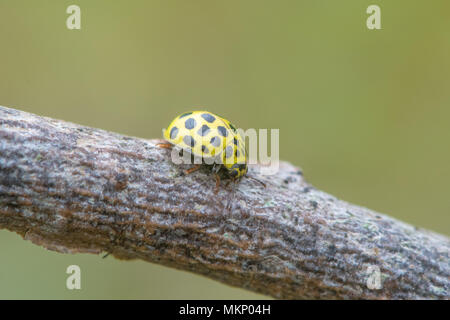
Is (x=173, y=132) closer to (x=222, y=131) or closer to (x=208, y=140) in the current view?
(x=208, y=140)

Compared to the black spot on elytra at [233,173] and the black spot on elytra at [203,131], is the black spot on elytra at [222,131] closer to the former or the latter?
the black spot on elytra at [203,131]

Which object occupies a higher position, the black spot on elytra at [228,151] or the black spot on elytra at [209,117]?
the black spot on elytra at [209,117]

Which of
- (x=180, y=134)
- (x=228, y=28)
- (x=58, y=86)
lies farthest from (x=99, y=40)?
(x=180, y=134)

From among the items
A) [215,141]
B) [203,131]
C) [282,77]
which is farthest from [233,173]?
[282,77]

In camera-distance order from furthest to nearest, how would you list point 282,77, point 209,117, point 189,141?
1. point 282,77
2. point 209,117
3. point 189,141

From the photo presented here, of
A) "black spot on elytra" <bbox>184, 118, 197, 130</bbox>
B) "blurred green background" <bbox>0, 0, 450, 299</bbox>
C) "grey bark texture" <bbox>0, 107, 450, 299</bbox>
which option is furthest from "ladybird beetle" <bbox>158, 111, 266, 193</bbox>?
"blurred green background" <bbox>0, 0, 450, 299</bbox>

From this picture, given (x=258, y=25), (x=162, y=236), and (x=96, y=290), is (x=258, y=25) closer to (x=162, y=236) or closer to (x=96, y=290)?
(x=96, y=290)

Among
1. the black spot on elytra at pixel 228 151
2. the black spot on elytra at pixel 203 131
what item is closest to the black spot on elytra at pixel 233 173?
the black spot on elytra at pixel 228 151

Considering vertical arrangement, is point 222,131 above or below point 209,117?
below
